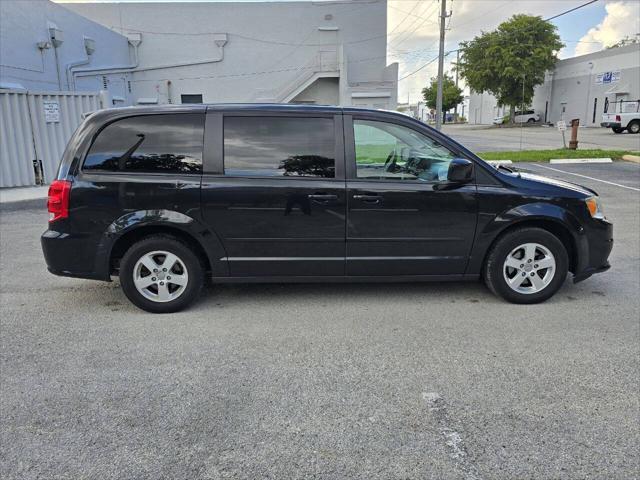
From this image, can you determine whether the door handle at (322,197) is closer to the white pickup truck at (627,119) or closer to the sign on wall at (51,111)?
the sign on wall at (51,111)

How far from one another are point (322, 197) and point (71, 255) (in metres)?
2.28

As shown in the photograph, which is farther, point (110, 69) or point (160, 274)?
point (110, 69)

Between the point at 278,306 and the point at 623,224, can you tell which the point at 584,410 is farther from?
the point at 623,224

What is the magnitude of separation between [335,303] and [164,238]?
5.50ft

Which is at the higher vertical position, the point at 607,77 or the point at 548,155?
the point at 607,77

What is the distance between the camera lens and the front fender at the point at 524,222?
4.67 m

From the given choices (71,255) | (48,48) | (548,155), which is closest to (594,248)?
(71,255)

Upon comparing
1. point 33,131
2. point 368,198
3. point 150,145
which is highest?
point 33,131

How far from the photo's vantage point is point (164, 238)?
4.56 metres

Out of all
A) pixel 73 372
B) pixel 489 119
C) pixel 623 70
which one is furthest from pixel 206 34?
pixel 489 119

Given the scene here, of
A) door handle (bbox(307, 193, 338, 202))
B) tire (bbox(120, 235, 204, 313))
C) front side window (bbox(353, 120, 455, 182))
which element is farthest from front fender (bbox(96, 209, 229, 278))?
front side window (bbox(353, 120, 455, 182))

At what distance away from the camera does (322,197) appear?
454 cm

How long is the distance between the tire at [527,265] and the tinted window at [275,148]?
1738 mm

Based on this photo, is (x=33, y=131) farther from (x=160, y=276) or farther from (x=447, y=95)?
(x=447, y=95)
